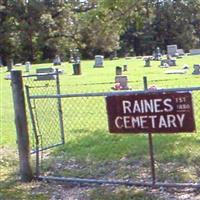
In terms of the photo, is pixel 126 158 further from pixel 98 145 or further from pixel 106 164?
pixel 98 145

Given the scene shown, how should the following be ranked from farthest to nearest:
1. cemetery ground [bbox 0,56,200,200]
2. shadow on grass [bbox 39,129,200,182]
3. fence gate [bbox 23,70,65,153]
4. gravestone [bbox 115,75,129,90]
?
gravestone [bbox 115,75,129,90]
fence gate [bbox 23,70,65,153]
shadow on grass [bbox 39,129,200,182]
cemetery ground [bbox 0,56,200,200]

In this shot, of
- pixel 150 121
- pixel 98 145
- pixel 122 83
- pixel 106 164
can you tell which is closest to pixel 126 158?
pixel 106 164

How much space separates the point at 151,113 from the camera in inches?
207

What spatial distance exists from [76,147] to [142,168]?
1.79 metres

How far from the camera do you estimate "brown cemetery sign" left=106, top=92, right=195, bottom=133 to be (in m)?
5.13

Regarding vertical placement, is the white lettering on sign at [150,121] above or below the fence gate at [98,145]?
above

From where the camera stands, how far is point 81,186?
18.8 ft

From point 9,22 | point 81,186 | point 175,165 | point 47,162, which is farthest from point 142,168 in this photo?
point 9,22

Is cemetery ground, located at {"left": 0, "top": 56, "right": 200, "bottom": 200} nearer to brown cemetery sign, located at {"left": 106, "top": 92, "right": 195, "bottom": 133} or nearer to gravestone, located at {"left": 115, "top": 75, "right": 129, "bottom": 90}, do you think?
brown cemetery sign, located at {"left": 106, "top": 92, "right": 195, "bottom": 133}

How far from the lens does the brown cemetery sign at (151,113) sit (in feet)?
16.8

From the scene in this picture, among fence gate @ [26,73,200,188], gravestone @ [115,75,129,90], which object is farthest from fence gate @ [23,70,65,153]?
gravestone @ [115,75,129,90]

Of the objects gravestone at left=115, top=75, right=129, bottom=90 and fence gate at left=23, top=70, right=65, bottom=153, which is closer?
fence gate at left=23, top=70, right=65, bottom=153

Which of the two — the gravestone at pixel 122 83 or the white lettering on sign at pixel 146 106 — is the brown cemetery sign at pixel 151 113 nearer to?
the white lettering on sign at pixel 146 106

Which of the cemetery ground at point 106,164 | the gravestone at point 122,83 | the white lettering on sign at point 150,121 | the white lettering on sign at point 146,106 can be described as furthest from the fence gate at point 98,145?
the gravestone at point 122,83
